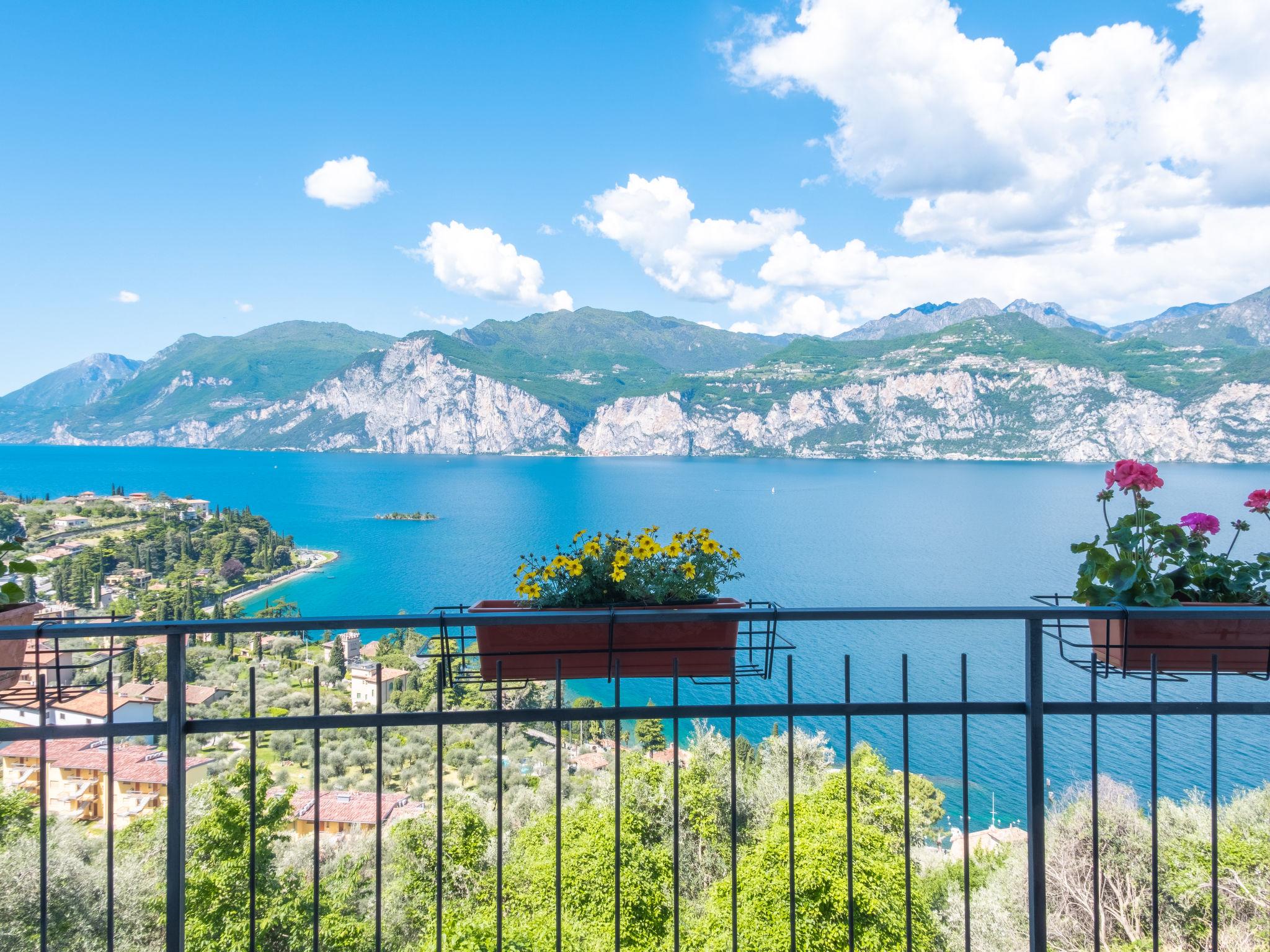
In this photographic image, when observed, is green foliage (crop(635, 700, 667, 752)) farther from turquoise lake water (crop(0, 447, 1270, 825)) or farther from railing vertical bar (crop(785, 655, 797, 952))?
railing vertical bar (crop(785, 655, 797, 952))

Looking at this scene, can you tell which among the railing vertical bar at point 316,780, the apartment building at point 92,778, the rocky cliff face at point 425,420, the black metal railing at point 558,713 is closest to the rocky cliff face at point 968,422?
the rocky cliff face at point 425,420

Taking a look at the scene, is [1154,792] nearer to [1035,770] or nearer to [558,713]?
[1035,770]

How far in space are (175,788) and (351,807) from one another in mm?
18251

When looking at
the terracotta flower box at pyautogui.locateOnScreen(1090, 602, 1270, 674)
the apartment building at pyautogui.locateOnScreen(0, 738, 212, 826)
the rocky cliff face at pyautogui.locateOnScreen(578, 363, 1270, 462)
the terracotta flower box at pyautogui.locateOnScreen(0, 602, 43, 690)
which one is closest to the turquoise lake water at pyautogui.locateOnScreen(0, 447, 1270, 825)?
the terracotta flower box at pyautogui.locateOnScreen(1090, 602, 1270, 674)

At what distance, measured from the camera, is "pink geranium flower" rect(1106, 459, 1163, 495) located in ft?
7.50

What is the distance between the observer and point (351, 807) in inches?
679

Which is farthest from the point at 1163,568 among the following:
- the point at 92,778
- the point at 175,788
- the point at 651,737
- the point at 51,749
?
the point at 51,749

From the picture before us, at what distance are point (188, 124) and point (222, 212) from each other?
11.2 meters

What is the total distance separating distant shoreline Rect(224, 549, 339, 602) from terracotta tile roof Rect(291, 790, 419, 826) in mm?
31037

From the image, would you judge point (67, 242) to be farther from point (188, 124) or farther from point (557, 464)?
point (557, 464)

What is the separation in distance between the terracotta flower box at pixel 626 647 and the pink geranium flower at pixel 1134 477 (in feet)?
4.55

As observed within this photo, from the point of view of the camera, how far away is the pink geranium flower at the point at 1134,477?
229cm

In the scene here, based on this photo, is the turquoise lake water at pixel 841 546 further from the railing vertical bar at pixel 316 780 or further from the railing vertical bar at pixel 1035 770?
the railing vertical bar at pixel 316 780

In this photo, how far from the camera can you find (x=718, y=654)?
1.92m
